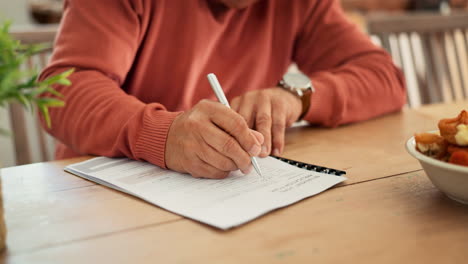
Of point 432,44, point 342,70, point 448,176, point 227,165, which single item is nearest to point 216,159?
point 227,165

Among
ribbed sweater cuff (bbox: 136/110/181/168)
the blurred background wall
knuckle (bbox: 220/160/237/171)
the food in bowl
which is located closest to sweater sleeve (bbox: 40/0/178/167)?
ribbed sweater cuff (bbox: 136/110/181/168)

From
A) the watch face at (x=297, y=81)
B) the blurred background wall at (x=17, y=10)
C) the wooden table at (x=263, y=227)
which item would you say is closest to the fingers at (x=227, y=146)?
the wooden table at (x=263, y=227)

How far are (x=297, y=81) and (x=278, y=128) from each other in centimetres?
17

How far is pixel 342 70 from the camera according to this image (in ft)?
3.46

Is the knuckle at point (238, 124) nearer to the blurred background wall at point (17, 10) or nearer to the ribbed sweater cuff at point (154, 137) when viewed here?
the ribbed sweater cuff at point (154, 137)

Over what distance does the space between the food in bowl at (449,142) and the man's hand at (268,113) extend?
261 mm

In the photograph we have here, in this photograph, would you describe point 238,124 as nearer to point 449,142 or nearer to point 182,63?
point 449,142

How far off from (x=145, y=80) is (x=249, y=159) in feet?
1.65

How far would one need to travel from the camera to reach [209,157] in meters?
0.62

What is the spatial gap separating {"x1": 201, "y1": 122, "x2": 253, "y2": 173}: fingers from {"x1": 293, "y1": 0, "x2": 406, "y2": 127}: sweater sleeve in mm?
346

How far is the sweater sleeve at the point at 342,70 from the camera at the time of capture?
0.96 metres

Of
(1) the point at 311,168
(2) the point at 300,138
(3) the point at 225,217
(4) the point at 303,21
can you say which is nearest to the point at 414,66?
(4) the point at 303,21

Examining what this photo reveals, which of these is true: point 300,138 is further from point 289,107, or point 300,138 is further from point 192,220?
point 192,220

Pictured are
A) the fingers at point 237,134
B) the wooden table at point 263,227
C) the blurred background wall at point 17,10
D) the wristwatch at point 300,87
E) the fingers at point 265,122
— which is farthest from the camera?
the blurred background wall at point 17,10
